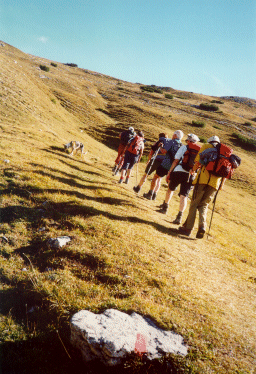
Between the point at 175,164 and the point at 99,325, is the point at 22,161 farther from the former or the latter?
the point at 99,325

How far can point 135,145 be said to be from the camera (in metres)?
12.2

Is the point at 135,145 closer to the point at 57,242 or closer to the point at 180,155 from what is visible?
the point at 180,155

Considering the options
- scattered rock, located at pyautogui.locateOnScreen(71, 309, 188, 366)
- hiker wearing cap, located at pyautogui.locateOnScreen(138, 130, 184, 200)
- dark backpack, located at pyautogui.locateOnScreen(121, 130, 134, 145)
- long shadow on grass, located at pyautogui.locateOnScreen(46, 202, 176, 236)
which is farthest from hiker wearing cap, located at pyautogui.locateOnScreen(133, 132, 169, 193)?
scattered rock, located at pyautogui.locateOnScreen(71, 309, 188, 366)

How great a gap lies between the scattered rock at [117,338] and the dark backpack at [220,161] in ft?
17.2

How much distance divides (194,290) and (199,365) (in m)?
1.87

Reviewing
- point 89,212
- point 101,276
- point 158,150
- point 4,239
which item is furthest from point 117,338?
point 158,150

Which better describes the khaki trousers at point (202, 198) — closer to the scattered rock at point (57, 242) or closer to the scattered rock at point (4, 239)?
the scattered rock at point (57, 242)

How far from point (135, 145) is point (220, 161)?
564 centimetres

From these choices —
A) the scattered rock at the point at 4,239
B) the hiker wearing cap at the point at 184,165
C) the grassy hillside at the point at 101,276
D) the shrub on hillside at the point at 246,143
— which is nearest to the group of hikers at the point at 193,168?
the hiker wearing cap at the point at 184,165

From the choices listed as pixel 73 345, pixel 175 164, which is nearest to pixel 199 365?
pixel 73 345

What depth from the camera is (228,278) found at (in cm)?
687

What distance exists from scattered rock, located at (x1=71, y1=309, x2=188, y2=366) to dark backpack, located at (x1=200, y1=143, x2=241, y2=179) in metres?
5.24

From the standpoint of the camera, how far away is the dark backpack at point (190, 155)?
8.80 metres

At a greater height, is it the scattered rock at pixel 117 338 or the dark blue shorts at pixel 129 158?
the dark blue shorts at pixel 129 158
